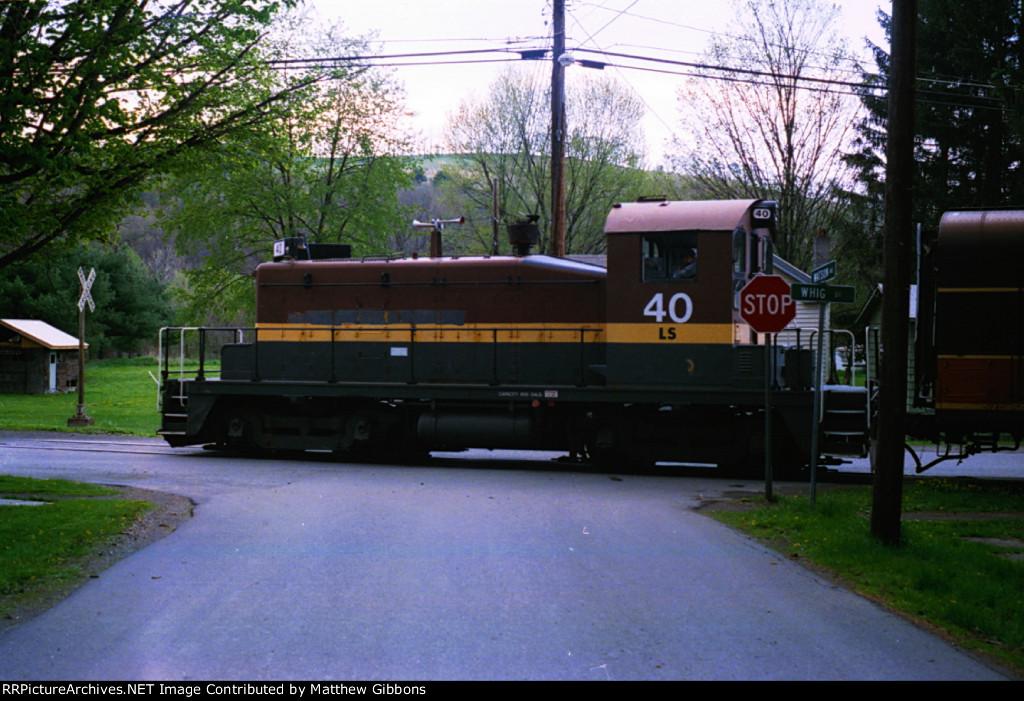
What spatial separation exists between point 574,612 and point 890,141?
6001mm

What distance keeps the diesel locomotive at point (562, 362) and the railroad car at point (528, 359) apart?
3cm

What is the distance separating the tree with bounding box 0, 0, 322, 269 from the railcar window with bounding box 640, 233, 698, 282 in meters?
6.35

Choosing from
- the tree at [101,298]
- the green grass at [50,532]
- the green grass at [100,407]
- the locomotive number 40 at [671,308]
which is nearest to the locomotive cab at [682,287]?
the locomotive number 40 at [671,308]

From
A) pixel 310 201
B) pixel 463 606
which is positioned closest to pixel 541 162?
pixel 310 201

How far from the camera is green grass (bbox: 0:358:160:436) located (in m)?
27.8

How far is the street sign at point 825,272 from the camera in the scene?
12.1 m

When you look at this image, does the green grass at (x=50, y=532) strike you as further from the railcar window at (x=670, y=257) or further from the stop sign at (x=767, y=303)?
the railcar window at (x=670, y=257)

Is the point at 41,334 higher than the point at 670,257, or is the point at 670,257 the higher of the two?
the point at 670,257

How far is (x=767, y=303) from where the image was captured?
41.5 feet

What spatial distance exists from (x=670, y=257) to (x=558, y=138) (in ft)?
22.1

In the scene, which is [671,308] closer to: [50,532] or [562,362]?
[562,362]

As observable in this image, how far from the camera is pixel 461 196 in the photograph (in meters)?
39.9

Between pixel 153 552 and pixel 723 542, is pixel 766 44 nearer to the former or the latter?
pixel 723 542

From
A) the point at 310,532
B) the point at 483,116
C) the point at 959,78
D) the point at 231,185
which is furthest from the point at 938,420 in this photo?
the point at 483,116
